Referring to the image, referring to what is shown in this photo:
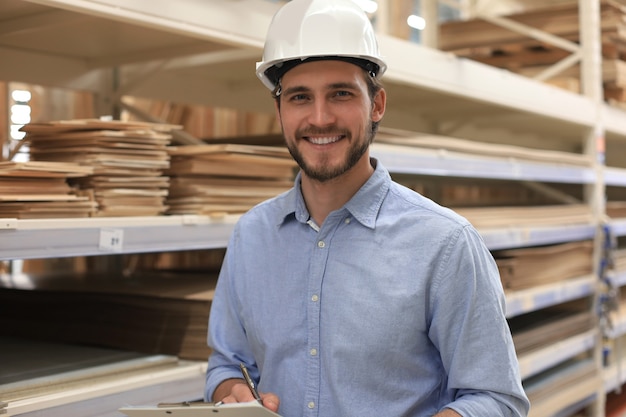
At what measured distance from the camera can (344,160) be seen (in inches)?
70.5

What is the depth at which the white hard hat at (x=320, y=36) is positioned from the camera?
1823 millimetres

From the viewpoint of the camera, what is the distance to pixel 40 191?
2.15m

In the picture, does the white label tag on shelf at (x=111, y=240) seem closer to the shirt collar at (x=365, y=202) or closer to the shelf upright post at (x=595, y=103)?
the shirt collar at (x=365, y=202)

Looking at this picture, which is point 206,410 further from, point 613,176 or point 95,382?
point 613,176

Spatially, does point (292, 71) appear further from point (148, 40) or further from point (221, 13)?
point (148, 40)

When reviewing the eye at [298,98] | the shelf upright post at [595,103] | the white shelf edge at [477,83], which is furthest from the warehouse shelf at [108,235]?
the shelf upright post at [595,103]

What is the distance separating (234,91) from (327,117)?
6.89 feet

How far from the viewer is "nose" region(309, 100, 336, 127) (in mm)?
1777

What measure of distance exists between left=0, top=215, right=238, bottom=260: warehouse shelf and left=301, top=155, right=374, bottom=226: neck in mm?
611

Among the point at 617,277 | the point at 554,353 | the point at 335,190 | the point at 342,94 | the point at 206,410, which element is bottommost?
the point at 554,353

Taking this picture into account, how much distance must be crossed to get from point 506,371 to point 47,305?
1.89 metres

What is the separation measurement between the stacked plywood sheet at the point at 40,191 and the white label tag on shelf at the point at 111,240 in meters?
0.09

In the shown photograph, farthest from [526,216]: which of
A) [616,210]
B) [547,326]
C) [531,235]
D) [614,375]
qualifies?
[614,375]

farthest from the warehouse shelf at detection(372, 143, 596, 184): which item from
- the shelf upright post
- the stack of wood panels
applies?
the stack of wood panels
